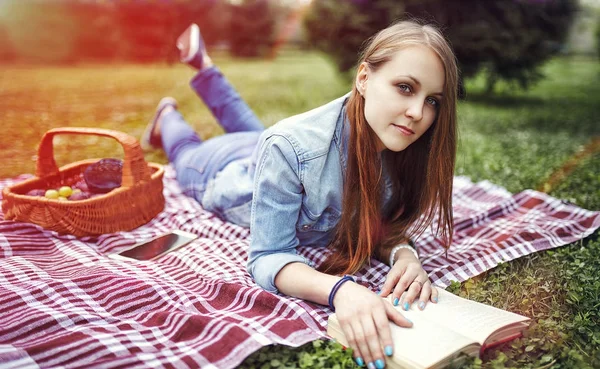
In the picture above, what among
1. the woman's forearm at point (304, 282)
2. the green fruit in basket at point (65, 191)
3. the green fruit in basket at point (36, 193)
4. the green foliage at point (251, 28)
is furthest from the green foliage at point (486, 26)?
the green foliage at point (251, 28)

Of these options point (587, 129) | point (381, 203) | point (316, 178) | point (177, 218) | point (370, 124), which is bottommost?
point (587, 129)

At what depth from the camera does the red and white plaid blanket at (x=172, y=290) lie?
1.60 metres

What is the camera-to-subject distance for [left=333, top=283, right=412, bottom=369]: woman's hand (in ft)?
5.08

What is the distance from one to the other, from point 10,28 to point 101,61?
256 centimetres

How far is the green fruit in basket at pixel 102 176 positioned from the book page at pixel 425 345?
180 cm

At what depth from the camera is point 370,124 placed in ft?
6.46

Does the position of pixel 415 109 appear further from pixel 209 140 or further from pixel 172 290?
pixel 209 140

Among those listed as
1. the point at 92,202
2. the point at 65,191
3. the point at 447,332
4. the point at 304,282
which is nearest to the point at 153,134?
the point at 65,191

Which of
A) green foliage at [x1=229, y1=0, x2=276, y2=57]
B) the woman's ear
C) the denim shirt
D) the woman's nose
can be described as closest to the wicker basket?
the denim shirt

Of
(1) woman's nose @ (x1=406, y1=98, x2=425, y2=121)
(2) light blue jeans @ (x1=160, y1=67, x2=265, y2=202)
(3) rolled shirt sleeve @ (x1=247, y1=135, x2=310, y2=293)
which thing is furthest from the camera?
(2) light blue jeans @ (x1=160, y1=67, x2=265, y2=202)

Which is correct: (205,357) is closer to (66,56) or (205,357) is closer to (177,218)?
(177,218)

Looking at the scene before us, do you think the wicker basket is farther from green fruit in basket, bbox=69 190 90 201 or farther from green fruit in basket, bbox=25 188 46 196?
green fruit in basket, bbox=69 190 90 201

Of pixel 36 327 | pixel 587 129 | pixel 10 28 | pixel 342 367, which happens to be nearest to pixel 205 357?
pixel 342 367

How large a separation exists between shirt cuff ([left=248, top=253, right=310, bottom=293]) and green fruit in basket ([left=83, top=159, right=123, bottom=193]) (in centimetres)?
117
